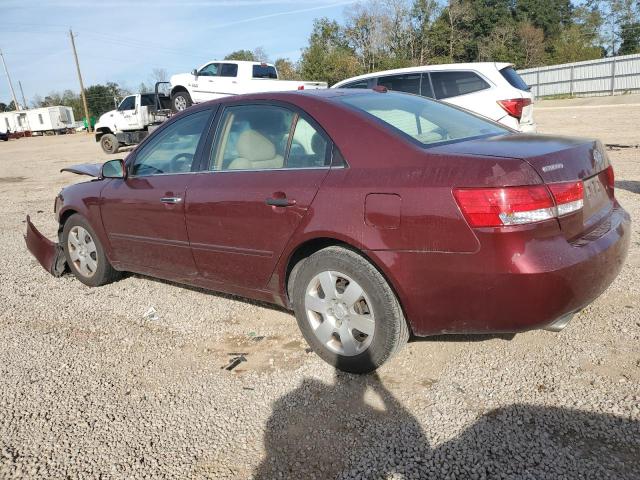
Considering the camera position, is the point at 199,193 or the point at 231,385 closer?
the point at 231,385

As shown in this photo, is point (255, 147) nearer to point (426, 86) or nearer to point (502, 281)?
point (502, 281)

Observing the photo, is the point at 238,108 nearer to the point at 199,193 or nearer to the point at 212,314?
the point at 199,193

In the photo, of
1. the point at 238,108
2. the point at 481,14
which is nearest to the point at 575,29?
the point at 481,14

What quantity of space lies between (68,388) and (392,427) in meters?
1.94

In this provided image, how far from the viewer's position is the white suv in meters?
8.21

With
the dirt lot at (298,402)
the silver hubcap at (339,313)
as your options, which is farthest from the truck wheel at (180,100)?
the silver hubcap at (339,313)

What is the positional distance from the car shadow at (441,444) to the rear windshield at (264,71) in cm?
1737

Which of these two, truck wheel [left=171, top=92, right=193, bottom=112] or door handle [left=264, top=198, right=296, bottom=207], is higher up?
truck wheel [left=171, top=92, right=193, bottom=112]

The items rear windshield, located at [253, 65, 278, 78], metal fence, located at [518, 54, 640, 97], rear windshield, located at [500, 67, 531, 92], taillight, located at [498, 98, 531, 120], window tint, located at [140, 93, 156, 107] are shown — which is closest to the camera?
taillight, located at [498, 98, 531, 120]

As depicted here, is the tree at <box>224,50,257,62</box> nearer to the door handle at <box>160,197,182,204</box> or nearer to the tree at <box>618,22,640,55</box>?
the tree at <box>618,22,640,55</box>

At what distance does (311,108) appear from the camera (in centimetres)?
331

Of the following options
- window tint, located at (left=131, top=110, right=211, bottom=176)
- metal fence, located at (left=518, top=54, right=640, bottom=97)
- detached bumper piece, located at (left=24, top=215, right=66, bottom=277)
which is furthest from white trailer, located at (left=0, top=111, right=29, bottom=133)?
window tint, located at (left=131, top=110, right=211, bottom=176)

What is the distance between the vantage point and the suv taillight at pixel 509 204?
2463 millimetres

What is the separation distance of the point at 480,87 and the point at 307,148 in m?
6.31
